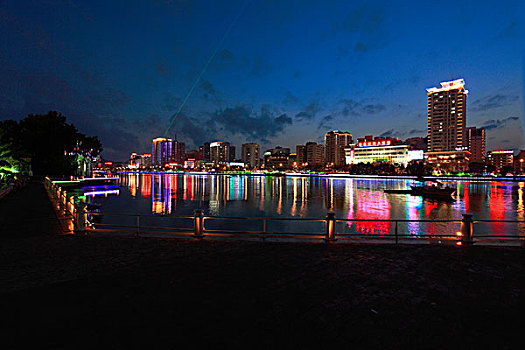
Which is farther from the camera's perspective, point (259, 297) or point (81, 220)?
point (81, 220)

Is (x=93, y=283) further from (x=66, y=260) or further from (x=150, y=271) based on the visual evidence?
(x=66, y=260)

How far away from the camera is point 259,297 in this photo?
6.38 m

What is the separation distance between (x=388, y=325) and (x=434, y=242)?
8.39 meters

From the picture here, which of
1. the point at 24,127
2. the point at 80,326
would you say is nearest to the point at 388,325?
the point at 80,326

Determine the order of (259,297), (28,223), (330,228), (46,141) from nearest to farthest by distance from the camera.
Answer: (259,297), (330,228), (28,223), (46,141)

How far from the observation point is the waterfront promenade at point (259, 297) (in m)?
4.89

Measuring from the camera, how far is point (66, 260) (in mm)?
9000

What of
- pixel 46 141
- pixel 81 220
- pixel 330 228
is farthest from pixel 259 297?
pixel 46 141

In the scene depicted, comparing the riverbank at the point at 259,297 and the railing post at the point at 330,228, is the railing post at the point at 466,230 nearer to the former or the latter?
the riverbank at the point at 259,297

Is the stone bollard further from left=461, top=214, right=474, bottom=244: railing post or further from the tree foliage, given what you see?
the tree foliage

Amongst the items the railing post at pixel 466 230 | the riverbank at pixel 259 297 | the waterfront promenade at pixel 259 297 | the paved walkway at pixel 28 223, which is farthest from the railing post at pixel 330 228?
the paved walkway at pixel 28 223

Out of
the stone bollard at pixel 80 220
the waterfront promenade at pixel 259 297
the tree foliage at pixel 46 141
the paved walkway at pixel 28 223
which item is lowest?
the waterfront promenade at pixel 259 297

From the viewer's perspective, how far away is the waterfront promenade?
16.1 ft

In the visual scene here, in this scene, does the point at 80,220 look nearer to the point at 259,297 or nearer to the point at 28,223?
the point at 28,223
